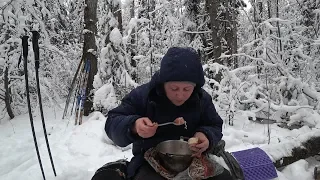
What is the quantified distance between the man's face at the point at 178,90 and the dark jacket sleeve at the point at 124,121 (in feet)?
0.84

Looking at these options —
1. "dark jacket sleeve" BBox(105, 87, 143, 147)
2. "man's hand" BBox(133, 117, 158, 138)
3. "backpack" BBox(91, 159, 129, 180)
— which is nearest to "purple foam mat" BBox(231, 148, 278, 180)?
"backpack" BBox(91, 159, 129, 180)

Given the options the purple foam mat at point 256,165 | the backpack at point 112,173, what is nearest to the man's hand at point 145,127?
the backpack at point 112,173

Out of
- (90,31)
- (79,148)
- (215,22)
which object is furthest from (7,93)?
(215,22)

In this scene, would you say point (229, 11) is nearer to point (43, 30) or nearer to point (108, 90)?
point (108, 90)

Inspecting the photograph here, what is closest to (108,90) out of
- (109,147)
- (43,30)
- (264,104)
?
(43,30)

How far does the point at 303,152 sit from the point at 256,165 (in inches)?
37.8

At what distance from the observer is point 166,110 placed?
2145 mm

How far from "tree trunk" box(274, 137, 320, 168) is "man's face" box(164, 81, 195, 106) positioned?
176 centimetres

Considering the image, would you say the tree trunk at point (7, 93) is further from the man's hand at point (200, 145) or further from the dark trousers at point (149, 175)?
the man's hand at point (200, 145)

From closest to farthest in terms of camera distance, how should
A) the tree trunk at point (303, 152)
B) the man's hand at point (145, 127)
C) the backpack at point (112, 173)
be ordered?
the man's hand at point (145, 127) → the backpack at point (112, 173) → the tree trunk at point (303, 152)

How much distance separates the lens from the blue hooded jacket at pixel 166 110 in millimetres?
1950

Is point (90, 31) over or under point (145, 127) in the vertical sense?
over

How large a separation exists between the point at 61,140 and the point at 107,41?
2.97 meters

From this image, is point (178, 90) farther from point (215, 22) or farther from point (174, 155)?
point (215, 22)
